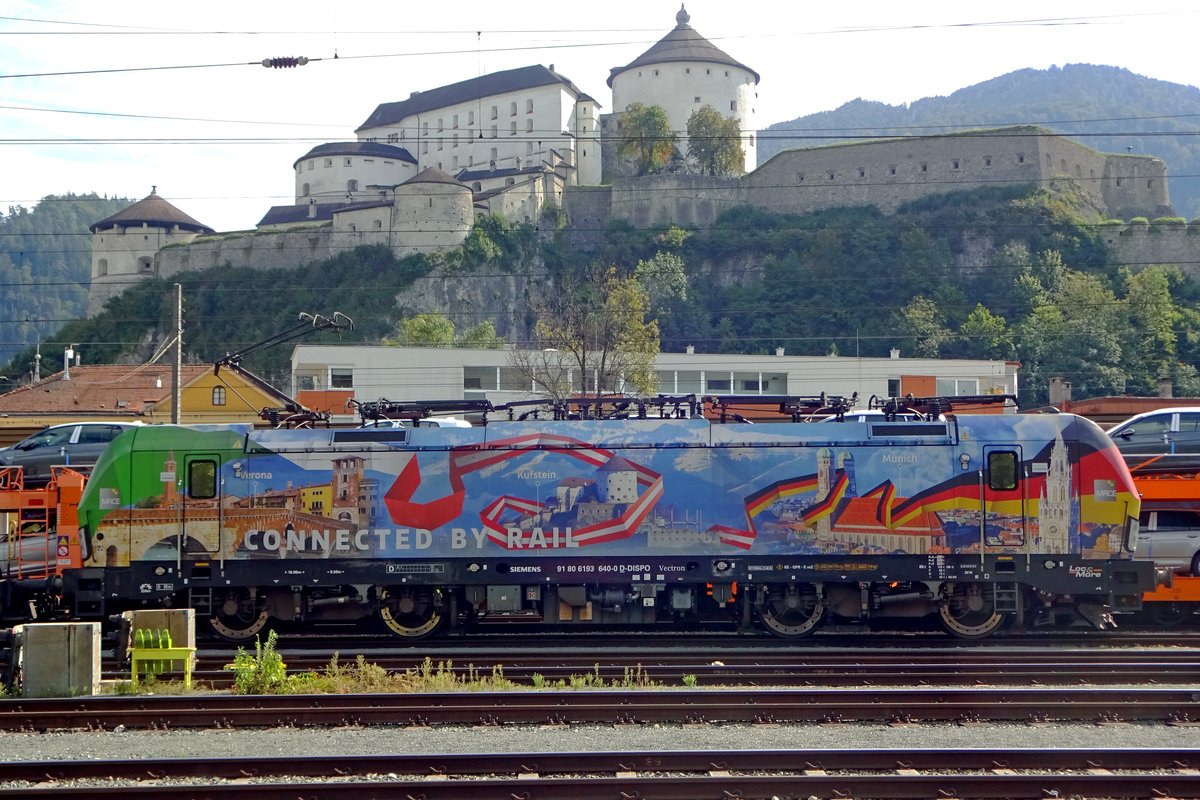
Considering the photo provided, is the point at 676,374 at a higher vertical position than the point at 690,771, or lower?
higher

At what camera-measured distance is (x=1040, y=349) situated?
7450cm

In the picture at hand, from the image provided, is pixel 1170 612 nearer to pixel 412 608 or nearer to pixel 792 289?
pixel 412 608

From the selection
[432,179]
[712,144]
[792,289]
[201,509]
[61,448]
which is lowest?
[201,509]

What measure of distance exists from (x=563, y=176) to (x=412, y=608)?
304ft

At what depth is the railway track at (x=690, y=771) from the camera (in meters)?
9.98

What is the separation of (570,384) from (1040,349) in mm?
35785

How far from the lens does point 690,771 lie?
10516mm

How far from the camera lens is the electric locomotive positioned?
17.7 meters

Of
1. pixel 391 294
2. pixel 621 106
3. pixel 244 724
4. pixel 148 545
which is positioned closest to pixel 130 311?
pixel 391 294

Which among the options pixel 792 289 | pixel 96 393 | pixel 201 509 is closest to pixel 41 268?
pixel 792 289

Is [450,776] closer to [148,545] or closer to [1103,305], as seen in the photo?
[148,545]

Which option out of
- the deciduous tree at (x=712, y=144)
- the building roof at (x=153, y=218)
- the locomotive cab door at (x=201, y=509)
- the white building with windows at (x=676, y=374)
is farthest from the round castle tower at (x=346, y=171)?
the locomotive cab door at (x=201, y=509)

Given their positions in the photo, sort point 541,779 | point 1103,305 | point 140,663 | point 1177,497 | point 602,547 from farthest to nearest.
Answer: point 1103,305
point 1177,497
point 602,547
point 140,663
point 541,779

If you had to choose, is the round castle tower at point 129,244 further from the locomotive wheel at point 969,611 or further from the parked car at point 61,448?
Answer: the locomotive wheel at point 969,611
